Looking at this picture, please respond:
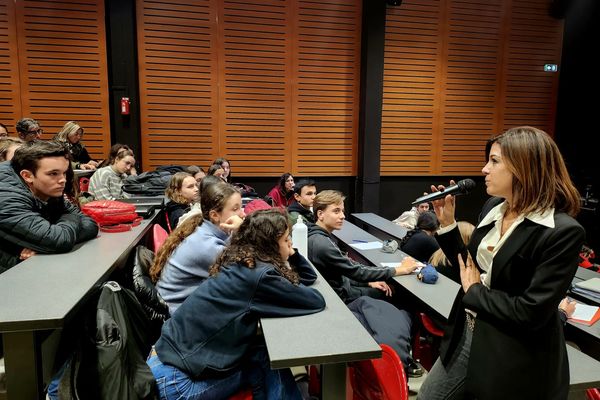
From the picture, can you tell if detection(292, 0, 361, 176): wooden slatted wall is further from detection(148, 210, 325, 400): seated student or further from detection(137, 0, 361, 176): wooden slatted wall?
detection(148, 210, 325, 400): seated student

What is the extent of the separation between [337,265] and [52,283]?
1.56 meters

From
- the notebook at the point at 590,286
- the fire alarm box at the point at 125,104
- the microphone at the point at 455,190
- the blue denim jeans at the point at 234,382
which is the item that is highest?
the fire alarm box at the point at 125,104

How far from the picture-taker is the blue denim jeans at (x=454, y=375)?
1.55 metres

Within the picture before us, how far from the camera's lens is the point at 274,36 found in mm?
6781

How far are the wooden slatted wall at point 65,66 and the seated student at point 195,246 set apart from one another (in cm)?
452

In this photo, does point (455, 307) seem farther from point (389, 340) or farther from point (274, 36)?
point (274, 36)

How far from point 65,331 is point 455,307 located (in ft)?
4.80

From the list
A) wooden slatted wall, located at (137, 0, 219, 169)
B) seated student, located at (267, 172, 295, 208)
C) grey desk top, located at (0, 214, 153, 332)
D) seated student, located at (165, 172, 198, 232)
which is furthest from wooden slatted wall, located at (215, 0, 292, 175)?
grey desk top, located at (0, 214, 153, 332)

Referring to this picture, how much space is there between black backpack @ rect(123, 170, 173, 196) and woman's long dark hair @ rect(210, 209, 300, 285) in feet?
9.77

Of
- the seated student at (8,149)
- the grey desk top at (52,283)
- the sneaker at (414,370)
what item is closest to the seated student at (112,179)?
the seated student at (8,149)

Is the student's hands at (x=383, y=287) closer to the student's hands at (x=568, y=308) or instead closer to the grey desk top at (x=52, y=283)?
the student's hands at (x=568, y=308)

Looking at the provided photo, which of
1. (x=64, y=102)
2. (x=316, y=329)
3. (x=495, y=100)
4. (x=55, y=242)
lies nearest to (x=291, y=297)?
(x=316, y=329)

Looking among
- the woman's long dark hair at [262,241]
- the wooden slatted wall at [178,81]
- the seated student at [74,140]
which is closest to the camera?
the woman's long dark hair at [262,241]

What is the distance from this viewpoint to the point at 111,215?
288 cm
